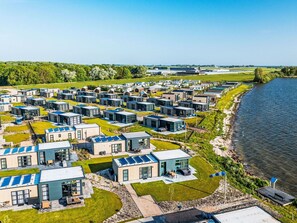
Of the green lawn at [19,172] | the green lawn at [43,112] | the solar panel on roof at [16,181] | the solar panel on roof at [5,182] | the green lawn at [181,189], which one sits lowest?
the green lawn at [181,189]

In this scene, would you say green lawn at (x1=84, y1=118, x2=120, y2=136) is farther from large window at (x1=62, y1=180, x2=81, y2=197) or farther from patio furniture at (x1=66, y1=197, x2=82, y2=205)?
patio furniture at (x1=66, y1=197, x2=82, y2=205)

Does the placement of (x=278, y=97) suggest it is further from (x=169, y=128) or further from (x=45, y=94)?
(x=45, y=94)

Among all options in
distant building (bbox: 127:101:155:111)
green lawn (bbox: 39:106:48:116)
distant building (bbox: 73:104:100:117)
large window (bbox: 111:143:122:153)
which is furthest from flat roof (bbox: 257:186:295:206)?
green lawn (bbox: 39:106:48:116)

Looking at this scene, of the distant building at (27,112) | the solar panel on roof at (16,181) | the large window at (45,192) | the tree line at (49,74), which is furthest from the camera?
the tree line at (49,74)

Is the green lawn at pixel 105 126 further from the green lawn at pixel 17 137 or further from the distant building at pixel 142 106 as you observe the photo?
the distant building at pixel 142 106

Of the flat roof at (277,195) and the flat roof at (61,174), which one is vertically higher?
the flat roof at (61,174)

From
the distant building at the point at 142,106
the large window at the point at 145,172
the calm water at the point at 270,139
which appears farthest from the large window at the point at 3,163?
the distant building at the point at 142,106

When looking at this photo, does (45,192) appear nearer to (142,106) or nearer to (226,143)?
(226,143)
